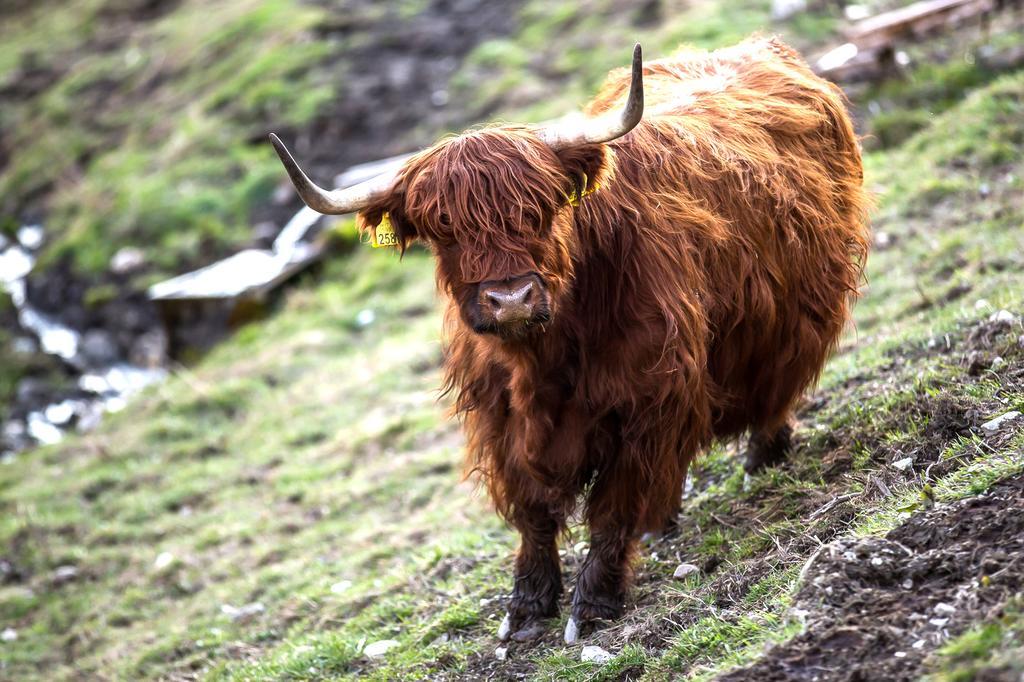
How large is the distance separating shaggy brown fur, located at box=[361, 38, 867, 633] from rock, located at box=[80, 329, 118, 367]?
28.7 ft

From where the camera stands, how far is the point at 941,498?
3910 millimetres

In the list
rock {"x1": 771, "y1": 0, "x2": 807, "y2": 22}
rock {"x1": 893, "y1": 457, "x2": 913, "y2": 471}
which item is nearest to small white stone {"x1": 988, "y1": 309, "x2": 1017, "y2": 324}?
rock {"x1": 893, "y1": 457, "x2": 913, "y2": 471}

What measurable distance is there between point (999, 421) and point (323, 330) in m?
7.32

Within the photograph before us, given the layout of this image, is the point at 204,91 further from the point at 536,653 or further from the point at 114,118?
the point at 536,653

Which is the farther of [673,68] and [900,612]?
[673,68]

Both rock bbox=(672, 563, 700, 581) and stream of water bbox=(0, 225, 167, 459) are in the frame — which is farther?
stream of water bbox=(0, 225, 167, 459)

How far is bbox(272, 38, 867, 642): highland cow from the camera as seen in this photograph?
4.04 metres

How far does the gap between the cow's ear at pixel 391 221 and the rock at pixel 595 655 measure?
166 centimetres

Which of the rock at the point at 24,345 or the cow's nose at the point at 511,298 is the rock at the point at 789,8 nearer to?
the rock at the point at 24,345

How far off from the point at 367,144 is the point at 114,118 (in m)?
5.40

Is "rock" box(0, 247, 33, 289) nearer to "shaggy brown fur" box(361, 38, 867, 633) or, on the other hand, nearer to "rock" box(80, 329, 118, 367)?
"rock" box(80, 329, 118, 367)

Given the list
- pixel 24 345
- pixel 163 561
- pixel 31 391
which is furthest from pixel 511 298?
pixel 24 345

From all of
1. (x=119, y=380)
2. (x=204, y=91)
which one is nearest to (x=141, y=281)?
(x=119, y=380)

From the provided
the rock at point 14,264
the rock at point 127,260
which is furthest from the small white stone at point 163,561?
the rock at point 14,264
